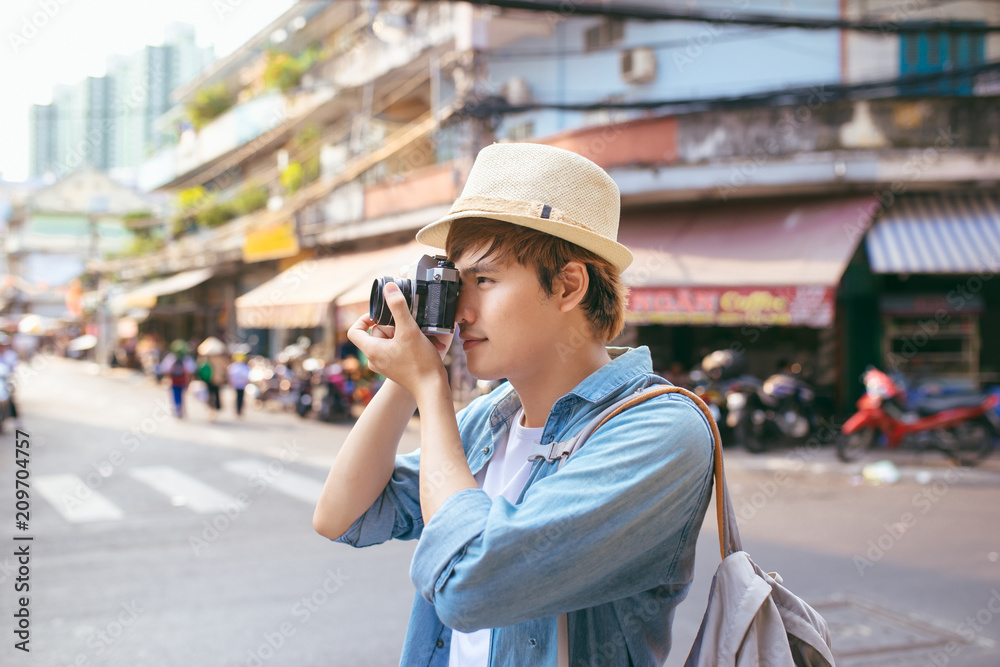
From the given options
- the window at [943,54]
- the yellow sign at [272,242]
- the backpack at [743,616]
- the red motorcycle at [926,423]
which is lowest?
the red motorcycle at [926,423]

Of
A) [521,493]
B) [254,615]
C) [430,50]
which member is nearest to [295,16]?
[430,50]

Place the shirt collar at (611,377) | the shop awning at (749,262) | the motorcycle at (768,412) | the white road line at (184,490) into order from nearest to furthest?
the shirt collar at (611,377)
the white road line at (184,490)
the shop awning at (749,262)
the motorcycle at (768,412)

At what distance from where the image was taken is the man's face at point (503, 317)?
4.47ft

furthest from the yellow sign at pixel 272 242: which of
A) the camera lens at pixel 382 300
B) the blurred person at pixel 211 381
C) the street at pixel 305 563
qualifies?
the camera lens at pixel 382 300

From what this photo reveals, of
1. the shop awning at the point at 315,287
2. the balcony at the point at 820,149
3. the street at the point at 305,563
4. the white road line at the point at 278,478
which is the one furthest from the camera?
the shop awning at the point at 315,287

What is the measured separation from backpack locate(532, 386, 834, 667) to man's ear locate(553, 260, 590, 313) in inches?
8.5

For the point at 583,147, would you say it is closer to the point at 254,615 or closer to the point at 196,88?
the point at 254,615

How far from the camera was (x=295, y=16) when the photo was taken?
2453 centimetres

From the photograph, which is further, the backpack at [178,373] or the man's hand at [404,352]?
the backpack at [178,373]

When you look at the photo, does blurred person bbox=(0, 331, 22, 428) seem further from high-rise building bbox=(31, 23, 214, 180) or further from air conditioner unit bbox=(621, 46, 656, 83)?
air conditioner unit bbox=(621, 46, 656, 83)

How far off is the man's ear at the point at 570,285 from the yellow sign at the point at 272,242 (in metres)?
19.4

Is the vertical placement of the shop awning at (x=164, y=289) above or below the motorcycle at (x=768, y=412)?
above

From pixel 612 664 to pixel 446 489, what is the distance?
41 cm

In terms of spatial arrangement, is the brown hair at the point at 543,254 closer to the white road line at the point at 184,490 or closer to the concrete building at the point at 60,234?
the white road line at the point at 184,490
